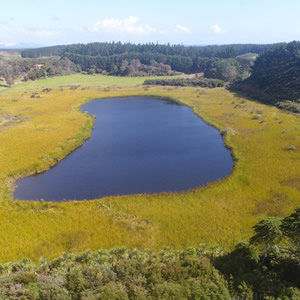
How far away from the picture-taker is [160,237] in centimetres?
2986

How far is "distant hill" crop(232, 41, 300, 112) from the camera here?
106m

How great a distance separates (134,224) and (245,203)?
54.6 ft

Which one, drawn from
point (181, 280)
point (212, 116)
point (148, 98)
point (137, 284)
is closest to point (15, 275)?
point (137, 284)

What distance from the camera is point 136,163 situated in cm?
5175

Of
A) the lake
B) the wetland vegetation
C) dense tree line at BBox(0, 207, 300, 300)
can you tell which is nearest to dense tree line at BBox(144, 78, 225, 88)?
the lake

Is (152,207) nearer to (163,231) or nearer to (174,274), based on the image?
(163,231)

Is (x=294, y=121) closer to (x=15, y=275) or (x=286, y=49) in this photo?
(x=15, y=275)

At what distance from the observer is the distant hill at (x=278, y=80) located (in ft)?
349

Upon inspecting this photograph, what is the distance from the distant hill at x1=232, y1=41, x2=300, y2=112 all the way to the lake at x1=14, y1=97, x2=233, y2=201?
150 feet

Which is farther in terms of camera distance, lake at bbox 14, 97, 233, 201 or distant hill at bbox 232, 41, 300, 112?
distant hill at bbox 232, 41, 300, 112

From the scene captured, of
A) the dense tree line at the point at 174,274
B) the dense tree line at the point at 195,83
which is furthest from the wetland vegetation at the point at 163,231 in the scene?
the dense tree line at the point at 195,83

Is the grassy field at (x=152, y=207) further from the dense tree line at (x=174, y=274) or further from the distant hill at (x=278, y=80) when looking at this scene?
the distant hill at (x=278, y=80)

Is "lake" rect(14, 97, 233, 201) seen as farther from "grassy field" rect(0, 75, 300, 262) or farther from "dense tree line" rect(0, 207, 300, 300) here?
"dense tree line" rect(0, 207, 300, 300)

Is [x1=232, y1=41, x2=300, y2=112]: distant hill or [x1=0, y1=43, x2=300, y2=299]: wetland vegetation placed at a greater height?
[x1=232, y1=41, x2=300, y2=112]: distant hill
